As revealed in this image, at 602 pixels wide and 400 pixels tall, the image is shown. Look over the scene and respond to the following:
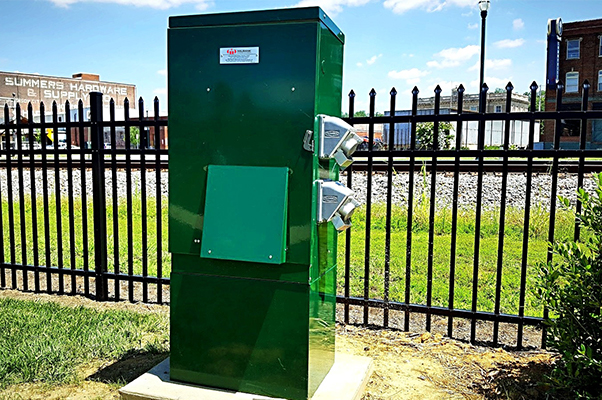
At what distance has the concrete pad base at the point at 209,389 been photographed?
2908 mm

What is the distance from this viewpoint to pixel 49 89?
86688 mm

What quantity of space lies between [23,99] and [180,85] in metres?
91.9

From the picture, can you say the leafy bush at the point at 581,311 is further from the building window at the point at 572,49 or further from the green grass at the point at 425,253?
the building window at the point at 572,49

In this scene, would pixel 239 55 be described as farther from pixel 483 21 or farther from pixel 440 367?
pixel 483 21

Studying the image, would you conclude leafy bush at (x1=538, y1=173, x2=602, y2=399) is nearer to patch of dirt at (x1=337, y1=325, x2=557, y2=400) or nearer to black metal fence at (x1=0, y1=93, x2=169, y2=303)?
patch of dirt at (x1=337, y1=325, x2=557, y2=400)

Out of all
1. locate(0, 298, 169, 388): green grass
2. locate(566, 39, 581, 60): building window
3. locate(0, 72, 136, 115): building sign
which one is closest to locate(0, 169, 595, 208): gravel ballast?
locate(0, 298, 169, 388): green grass

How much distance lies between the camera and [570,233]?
24.2ft

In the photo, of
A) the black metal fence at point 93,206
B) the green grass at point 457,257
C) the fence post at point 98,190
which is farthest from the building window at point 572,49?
the fence post at point 98,190

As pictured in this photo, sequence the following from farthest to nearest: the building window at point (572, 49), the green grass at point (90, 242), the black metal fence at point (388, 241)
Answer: the building window at point (572, 49)
the green grass at point (90, 242)
the black metal fence at point (388, 241)

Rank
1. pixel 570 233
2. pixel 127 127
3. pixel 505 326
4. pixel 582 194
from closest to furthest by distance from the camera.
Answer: pixel 582 194 → pixel 505 326 → pixel 127 127 → pixel 570 233

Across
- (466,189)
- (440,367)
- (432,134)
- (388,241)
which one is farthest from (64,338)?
(466,189)

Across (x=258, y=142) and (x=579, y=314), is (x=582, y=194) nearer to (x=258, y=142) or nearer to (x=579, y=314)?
(x=579, y=314)

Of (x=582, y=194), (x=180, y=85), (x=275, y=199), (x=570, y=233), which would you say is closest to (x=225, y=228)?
(x=275, y=199)

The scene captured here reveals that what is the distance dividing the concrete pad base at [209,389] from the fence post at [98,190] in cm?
230
